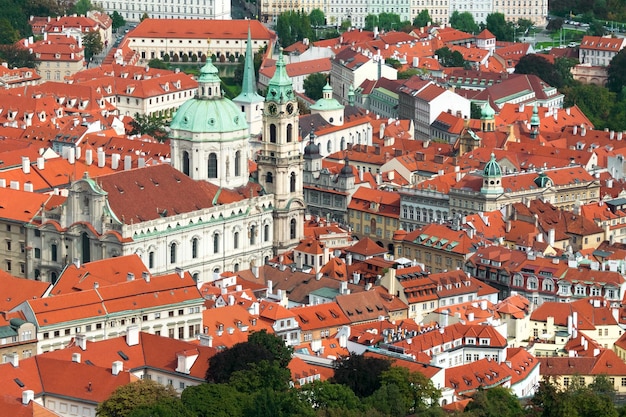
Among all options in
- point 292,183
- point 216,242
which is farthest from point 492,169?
point 216,242

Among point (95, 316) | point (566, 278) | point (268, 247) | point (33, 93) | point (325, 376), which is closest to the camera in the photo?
point (325, 376)

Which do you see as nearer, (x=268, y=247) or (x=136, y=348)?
(x=136, y=348)

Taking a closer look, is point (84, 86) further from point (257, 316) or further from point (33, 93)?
point (257, 316)

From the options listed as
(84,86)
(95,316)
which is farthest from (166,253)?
(84,86)

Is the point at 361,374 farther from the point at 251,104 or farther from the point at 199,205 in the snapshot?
the point at 251,104

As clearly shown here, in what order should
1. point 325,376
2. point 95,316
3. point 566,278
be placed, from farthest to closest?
point 566,278, point 95,316, point 325,376

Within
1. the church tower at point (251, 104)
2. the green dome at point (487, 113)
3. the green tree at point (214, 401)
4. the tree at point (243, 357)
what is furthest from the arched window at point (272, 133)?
the green tree at point (214, 401)
